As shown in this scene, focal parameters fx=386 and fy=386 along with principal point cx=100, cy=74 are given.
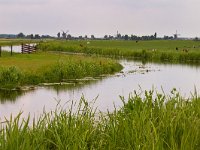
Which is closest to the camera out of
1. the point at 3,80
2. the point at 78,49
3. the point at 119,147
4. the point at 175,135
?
the point at 119,147

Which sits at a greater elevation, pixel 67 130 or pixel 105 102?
pixel 67 130

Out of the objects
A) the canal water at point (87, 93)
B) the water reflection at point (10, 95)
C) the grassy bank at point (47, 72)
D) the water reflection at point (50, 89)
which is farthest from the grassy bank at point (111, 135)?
the grassy bank at point (47, 72)

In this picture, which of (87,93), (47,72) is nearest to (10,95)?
(87,93)

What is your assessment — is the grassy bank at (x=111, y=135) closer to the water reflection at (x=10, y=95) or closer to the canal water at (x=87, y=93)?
the canal water at (x=87, y=93)

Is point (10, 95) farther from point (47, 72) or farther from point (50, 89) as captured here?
point (47, 72)

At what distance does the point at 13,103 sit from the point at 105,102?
6.48 m

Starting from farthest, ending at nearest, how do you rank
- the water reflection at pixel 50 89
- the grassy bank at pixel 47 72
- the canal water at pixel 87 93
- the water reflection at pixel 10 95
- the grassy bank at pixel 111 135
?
the grassy bank at pixel 47 72 < the water reflection at pixel 50 89 < the water reflection at pixel 10 95 < the canal water at pixel 87 93 < the grassy bank at pixel 111 135

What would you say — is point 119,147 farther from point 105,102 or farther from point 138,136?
point 105,102

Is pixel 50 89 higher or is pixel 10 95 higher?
pixel 50 89

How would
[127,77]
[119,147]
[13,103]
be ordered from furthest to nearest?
[127,77] → [13,103] → [119,147]

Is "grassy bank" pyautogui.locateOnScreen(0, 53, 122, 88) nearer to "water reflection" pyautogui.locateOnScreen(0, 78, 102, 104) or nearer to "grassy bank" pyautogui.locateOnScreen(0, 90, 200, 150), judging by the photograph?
"water reflection" pyautogui.locateOnScreen(0, 78, 102, 104)

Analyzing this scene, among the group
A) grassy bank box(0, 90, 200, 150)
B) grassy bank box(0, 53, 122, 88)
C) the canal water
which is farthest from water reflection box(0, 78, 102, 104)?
grassy bank box(0, 90, 200, 150)

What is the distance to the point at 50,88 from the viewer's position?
33969mm

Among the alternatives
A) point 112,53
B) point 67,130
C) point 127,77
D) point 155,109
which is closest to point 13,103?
point 155,109
